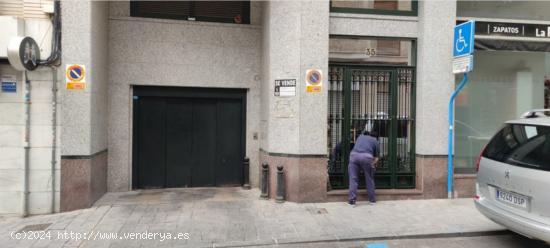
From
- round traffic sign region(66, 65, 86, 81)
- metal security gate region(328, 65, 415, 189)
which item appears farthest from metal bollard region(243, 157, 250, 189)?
round traffic sign region(66, 65, 86, 81)

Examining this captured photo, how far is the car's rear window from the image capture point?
486 centimetres

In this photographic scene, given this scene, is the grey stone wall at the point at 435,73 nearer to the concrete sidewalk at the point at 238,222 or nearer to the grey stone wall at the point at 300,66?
the concrete sidewalk at the point at 238,222

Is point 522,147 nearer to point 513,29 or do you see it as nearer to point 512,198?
point 512,198

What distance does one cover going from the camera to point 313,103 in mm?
7688

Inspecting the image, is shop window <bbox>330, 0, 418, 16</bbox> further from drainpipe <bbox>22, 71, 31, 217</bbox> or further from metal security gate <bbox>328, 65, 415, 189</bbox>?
drainpipe <bbox>22, 71, 31, 217</bbox>

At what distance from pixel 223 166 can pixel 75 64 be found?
3841mm

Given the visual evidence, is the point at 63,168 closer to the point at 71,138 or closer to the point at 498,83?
the point at 71,138

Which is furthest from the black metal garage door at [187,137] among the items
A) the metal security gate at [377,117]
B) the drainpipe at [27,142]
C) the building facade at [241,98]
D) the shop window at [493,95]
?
the shop window at [493,95]

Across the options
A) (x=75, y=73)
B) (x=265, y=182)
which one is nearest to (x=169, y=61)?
(x=75, y=73)

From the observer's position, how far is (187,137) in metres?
9.10

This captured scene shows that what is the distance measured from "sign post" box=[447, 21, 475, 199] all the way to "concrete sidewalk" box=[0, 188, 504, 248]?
767mm

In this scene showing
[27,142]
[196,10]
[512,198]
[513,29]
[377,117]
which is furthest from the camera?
[196,10]

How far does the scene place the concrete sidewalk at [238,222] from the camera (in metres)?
5.74

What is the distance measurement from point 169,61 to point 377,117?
4707 mm
